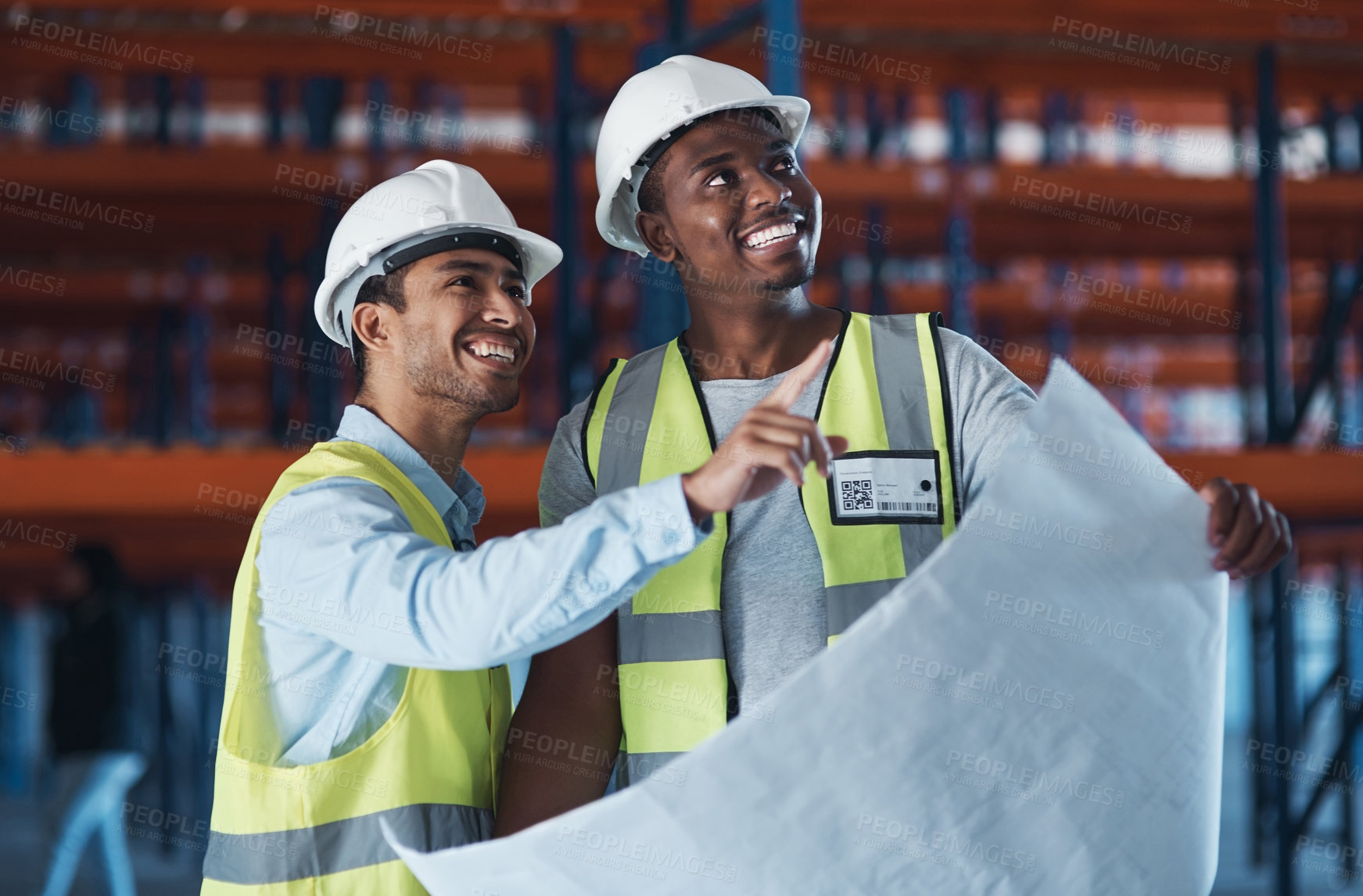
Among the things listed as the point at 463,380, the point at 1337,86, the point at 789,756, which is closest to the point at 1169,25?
the point at 1337,86

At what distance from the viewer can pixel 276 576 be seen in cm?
186

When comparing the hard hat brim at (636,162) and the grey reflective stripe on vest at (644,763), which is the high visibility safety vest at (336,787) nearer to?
the grey reflective stripe on vest at (644,763)

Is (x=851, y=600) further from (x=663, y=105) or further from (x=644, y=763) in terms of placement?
(x=663, y=105)

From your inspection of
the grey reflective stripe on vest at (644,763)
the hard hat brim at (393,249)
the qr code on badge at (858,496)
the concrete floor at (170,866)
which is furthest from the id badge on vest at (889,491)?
the concrete floor at (170,866)

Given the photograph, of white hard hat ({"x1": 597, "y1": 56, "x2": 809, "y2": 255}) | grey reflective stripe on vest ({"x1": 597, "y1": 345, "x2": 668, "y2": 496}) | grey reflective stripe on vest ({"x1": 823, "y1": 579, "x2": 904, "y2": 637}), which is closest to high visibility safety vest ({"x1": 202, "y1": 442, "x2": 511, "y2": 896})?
grey reflective stripe on vest ({"x1": 597, "y1": 345, "x2": 668, "y2": 496})

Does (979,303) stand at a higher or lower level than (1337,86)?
lower

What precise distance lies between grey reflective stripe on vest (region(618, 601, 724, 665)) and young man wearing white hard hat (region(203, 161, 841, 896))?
10.6 inches

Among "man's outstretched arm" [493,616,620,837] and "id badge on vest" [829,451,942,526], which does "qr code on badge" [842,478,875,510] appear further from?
"man's outstretched arm" [493,616,620,837]

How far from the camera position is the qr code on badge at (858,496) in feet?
6.34

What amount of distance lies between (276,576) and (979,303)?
1021 centimetres

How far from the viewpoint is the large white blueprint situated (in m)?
1.52

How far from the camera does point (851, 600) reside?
1906 mm

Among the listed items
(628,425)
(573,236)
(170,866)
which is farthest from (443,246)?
(170,866)

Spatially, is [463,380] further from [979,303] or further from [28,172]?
[979,303]
